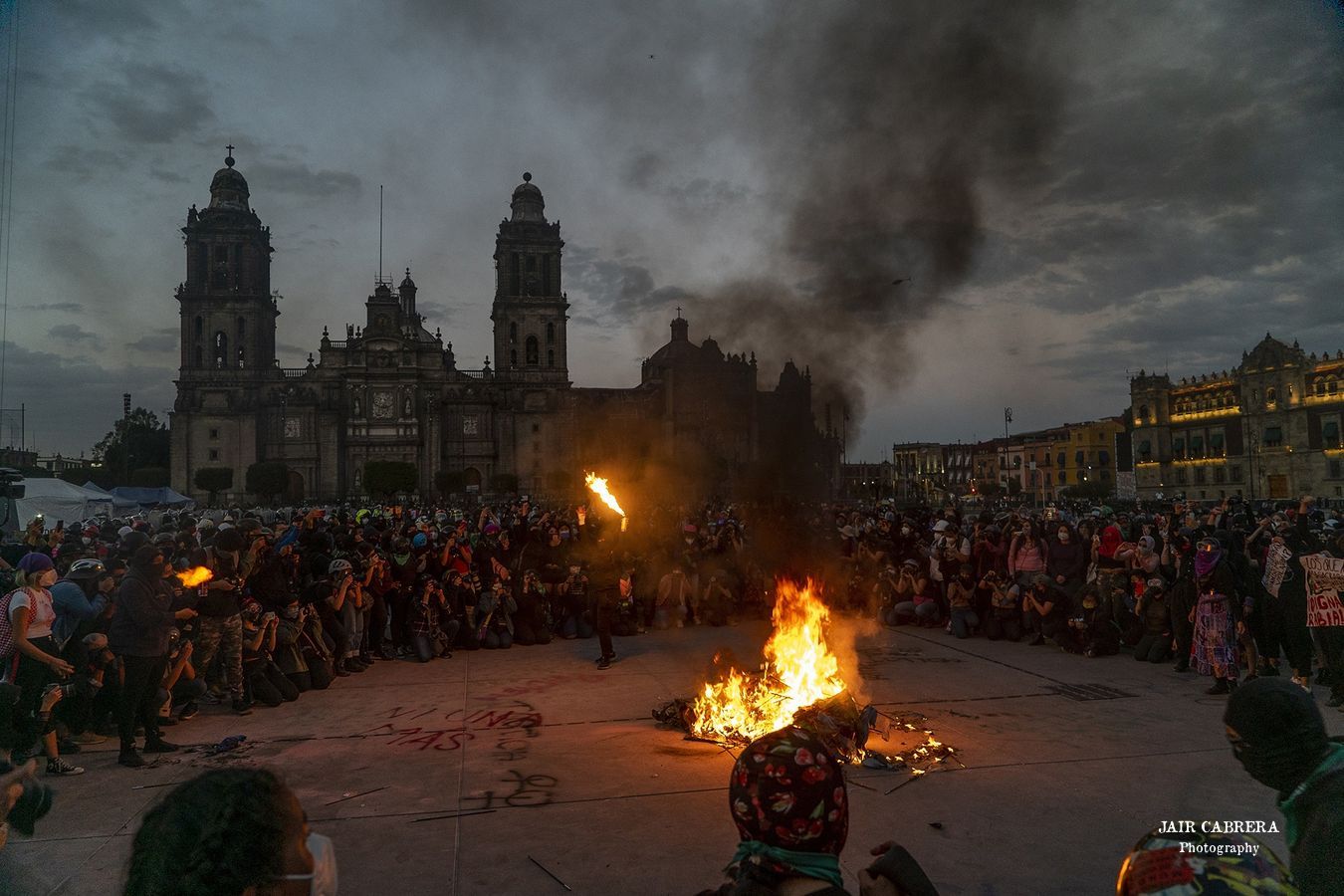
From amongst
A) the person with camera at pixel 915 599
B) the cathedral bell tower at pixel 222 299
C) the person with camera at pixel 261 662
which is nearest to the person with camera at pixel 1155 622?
the person with camera at pixel 915 599

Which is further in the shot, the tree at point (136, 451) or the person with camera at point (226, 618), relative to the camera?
the tree at point (136, 451)

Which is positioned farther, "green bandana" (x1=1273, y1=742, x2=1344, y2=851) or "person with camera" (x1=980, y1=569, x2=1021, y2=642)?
"person with camera" (x1=980, y1=569, x2=1021, y2=642)

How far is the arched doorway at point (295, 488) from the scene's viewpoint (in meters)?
72.2

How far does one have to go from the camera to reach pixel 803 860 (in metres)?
2.38

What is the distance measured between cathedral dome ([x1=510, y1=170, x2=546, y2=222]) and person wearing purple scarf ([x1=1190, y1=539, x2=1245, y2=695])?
255 feet

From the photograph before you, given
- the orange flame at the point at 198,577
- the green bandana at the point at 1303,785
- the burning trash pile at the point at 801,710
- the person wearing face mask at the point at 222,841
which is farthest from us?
the orange flame at the point at 198,577

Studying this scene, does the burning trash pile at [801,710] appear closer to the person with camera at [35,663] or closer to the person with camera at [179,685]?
the person with camera at [179,685]

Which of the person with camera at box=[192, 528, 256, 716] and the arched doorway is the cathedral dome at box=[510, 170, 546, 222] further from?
the person with camera at box=[192, 528, 256, 716]

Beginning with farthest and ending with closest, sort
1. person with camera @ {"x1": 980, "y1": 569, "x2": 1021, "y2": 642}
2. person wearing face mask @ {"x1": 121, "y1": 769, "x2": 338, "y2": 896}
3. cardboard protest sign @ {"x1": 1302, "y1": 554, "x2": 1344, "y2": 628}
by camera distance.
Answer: person with camera @ {"x1": 980, "y1": 569, "x2": 1021, "y2": 642} < cardboard protest sign @ {"x1": 1302, "y1": 554, "x2": 1344, "y2": 628} < person wearing face mask @ {"x1": 121, "y1": 769, "x2": 338, "y2": 896}

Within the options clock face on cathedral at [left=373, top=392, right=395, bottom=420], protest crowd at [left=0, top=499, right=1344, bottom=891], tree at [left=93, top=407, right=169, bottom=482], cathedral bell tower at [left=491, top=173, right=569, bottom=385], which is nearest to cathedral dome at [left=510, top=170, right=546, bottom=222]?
cathedral bell tower at [left=491, top=173, right=569, bottom=385]

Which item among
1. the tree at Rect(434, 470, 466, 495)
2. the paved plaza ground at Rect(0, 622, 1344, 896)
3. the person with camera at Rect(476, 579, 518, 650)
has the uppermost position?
the tree at Rect(434, 470, 466, 495)

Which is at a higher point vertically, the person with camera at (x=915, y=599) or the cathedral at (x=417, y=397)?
the cathedral at (x=417, y=397)

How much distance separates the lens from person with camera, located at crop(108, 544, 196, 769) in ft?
22.7

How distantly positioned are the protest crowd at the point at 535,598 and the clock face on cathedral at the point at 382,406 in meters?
60.0
